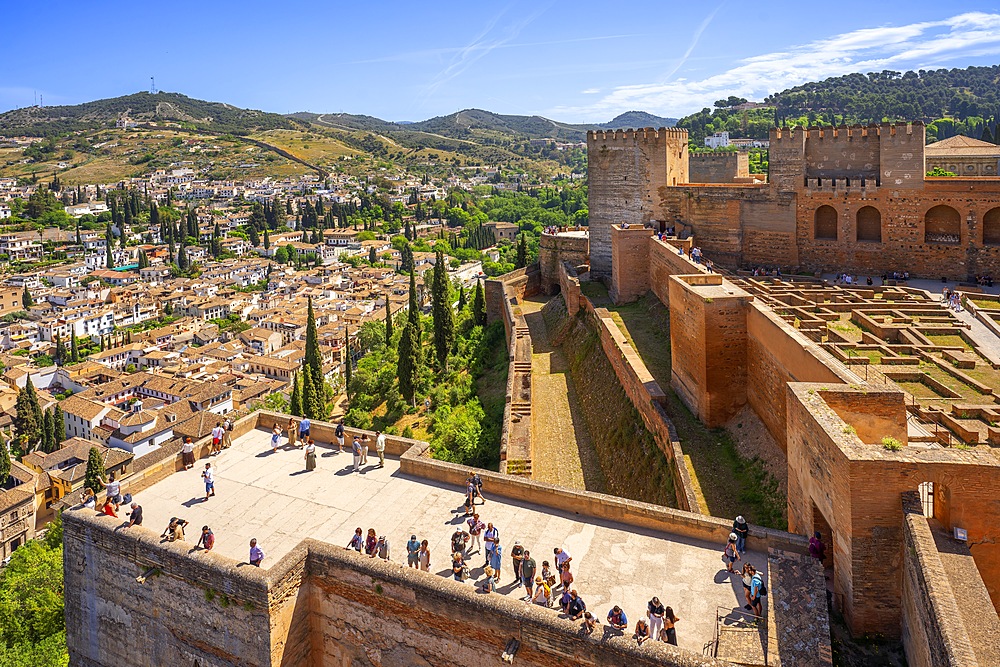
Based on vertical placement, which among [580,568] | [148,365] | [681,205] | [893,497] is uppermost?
[681,205]

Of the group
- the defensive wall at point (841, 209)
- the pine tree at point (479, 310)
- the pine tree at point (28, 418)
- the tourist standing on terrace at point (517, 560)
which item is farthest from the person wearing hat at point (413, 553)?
the pine tree at point (28, 418)

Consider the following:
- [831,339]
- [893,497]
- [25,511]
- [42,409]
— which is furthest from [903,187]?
[42,409]

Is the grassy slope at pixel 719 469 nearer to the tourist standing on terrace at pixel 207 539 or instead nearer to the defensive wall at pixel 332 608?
the defensive wall at pixel 332 608

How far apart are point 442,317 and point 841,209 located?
1801 cm

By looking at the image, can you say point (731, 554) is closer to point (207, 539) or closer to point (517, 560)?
point (517, 560)

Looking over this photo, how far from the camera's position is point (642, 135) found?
2972 cm

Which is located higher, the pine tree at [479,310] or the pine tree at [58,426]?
the pine tree at [479,310]

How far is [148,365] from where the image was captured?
71625 millimetres

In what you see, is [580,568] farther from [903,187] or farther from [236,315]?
[236,315]

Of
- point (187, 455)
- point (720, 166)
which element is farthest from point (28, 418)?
point (187, 455)

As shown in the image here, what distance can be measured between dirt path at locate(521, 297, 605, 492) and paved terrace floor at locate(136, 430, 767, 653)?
21.9ft

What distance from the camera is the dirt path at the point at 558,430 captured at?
1872 centimetres

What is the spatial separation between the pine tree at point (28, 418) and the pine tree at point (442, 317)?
121ft

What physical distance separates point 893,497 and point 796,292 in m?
13.6
